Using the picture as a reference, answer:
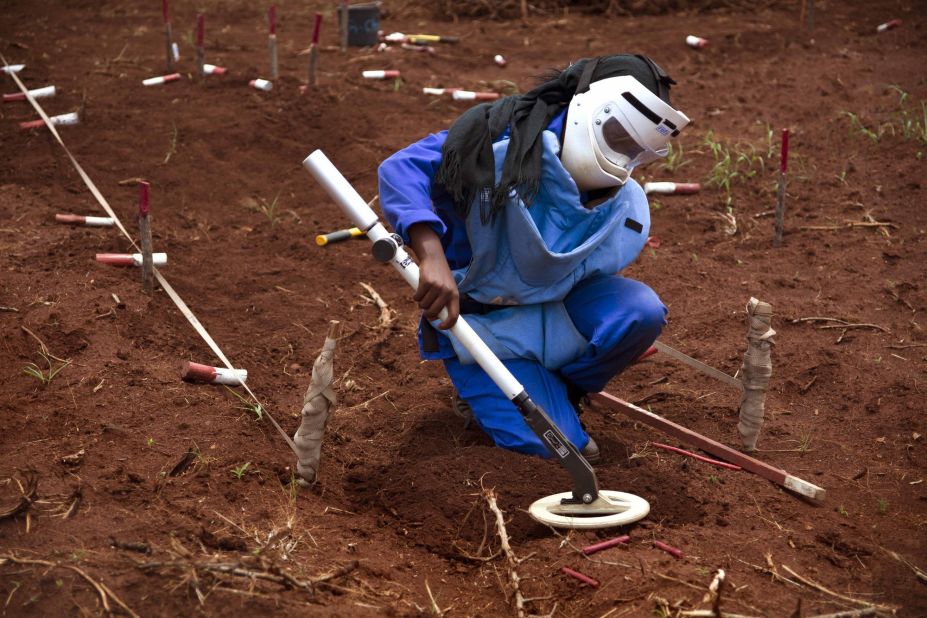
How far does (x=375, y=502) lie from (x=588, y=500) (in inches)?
26.1

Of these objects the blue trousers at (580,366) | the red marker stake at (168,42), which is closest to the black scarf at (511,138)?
the blue trousers at (580,366)

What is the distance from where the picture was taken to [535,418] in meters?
3.05

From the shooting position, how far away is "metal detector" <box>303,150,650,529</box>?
3004mm

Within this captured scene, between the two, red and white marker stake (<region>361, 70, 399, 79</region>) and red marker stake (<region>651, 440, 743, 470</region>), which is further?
red and white marker stake (<region>361, 70, 399, 79</region>)

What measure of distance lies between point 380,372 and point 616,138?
1.42 metres

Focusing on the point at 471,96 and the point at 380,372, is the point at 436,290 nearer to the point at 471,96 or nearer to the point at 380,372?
the point at 380,372

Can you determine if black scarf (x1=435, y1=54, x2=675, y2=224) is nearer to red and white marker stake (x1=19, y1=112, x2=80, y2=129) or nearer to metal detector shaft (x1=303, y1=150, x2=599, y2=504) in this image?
metal detector shaft (x1=303, y1=150, x2=599, y2=504)

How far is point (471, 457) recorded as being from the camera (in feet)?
11.0

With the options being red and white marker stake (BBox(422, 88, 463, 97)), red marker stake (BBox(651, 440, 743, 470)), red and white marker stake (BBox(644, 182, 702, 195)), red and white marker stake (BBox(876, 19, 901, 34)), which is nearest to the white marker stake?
red and white marker stake (BBox(422, 88, 463, 97))

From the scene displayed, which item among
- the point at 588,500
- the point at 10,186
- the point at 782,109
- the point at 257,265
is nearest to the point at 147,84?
the point at 10,186

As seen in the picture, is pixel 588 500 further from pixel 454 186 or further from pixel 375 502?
pixel 454 186

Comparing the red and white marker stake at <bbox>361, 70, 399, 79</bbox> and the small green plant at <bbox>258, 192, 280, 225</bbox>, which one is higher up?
the red and white marker stake at <bbox>361, 70, 399, 79</bbox>

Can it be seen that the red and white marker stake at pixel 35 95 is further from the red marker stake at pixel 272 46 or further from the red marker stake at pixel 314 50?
the red marker stake at pixel 314 50

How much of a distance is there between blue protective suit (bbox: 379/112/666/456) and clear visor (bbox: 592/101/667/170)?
0.43 ft
